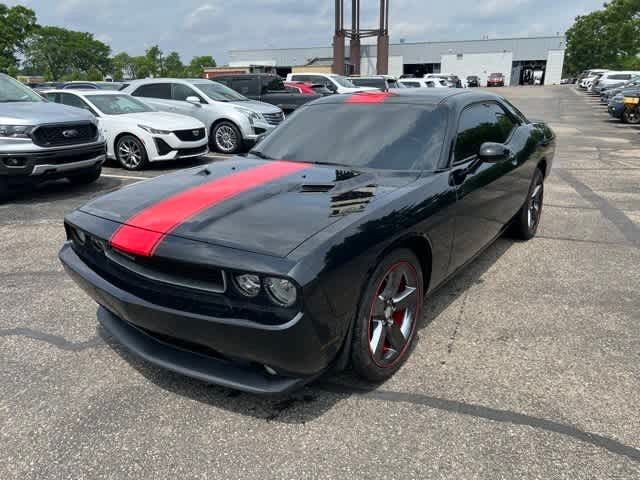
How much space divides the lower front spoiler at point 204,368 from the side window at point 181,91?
9.27 m

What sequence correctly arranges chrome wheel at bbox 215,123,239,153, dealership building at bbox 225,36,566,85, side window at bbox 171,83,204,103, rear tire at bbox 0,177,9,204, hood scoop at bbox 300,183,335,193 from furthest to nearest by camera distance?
dealership building at bbox 225,36,566,85, side window at bbox 171,83,204,103, chrome wheel at bbox 215,123,239,153, rear tire at bbox 0,177,9,204, hood scoop at bbox 300,183,335,193

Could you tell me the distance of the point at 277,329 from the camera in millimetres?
1999

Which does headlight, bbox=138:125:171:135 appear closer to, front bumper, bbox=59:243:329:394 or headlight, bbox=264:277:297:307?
front bumper, bbox=59:243:329:394

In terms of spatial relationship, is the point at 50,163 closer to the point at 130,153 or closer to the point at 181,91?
the point at 130,153

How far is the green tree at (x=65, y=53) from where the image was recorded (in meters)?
85.1

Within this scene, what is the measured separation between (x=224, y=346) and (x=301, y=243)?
0.55 m

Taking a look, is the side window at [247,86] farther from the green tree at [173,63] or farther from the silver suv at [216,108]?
the green tree at [173,63]

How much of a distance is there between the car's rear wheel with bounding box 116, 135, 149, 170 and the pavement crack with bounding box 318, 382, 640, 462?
22.9ft

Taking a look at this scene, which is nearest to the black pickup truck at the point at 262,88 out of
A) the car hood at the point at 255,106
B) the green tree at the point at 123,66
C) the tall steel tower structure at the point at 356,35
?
the car hood at the point at 255,106

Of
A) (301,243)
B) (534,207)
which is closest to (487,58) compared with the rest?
(534,207)

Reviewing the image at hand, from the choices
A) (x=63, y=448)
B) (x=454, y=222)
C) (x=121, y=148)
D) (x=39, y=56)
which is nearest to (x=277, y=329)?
(x=63, y=448)

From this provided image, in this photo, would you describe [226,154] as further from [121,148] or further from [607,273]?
[607,273]

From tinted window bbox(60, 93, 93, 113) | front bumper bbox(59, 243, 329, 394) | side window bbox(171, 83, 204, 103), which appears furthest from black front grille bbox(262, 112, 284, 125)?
front bumper bbox(59, 243, 329, 394)

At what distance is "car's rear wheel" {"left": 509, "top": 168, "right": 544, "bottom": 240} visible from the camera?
15.7 ft
